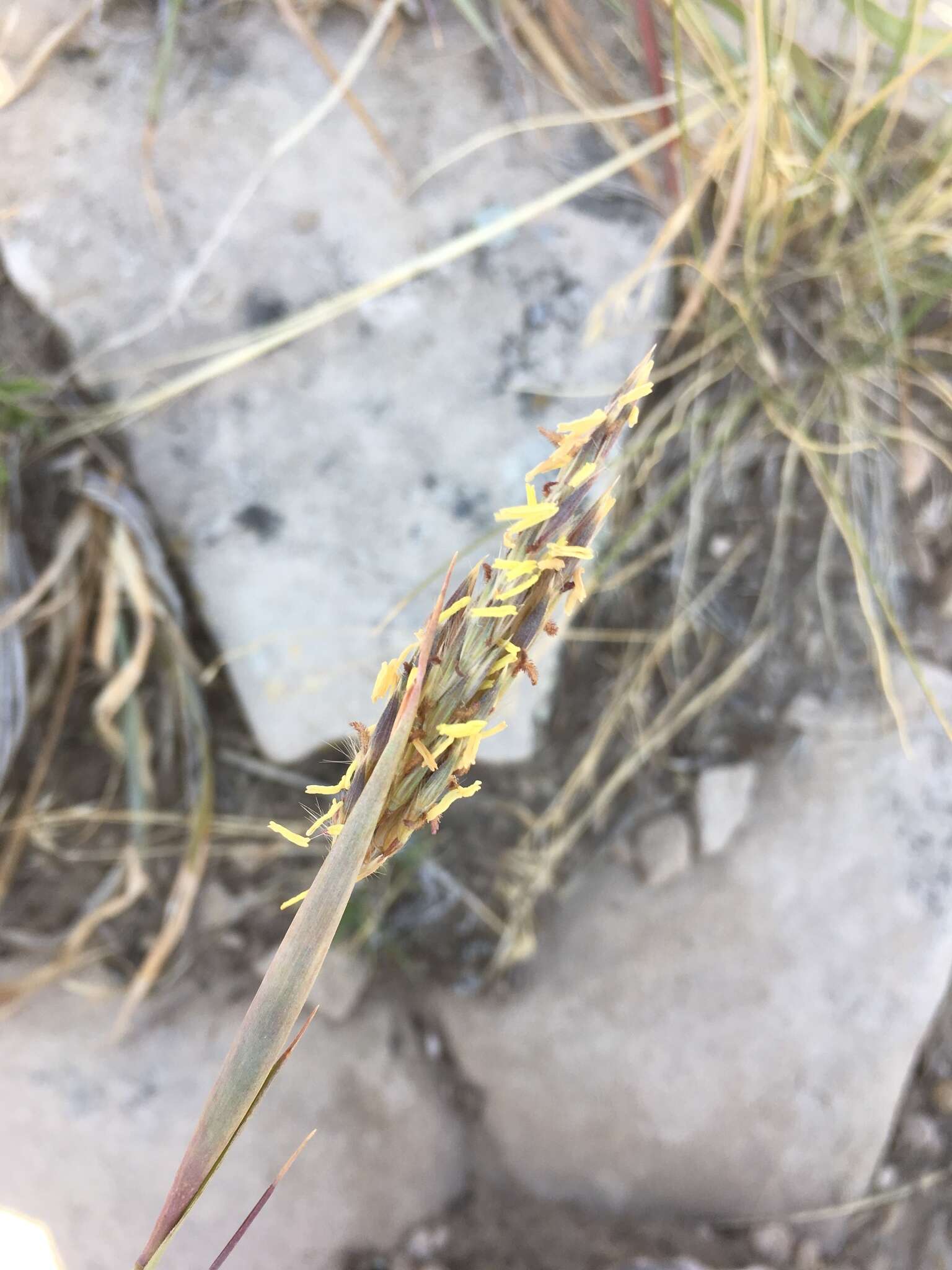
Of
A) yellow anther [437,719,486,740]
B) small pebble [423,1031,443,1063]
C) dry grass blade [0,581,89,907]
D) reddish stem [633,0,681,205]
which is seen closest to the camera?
yellow anther [437,719,486,740]

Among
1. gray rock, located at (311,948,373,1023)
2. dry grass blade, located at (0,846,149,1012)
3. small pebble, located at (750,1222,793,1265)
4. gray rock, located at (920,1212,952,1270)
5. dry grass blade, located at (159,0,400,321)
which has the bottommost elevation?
gray rock, located at (920,1212,952,1270)

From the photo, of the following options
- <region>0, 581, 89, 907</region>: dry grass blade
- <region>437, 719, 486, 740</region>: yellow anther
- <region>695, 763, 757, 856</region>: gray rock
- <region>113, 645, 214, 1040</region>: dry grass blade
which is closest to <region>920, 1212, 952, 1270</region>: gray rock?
<region>695, 763, 757, 856</region>: gray rock

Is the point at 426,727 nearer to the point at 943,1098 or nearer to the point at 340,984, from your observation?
the point at 340,984

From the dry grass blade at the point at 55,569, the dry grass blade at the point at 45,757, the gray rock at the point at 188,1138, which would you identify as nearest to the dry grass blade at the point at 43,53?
the dry grass blade at the point at 55,569

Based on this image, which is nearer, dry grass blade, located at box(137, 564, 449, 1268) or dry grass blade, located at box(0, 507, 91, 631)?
dry grass blade, located at box(137, 564, 449, 1268)

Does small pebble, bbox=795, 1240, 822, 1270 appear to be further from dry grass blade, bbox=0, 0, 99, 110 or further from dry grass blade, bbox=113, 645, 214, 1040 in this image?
dry grass blade, bbox=0, 0, 99, 110

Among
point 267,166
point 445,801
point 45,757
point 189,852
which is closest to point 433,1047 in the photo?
point 189,852
